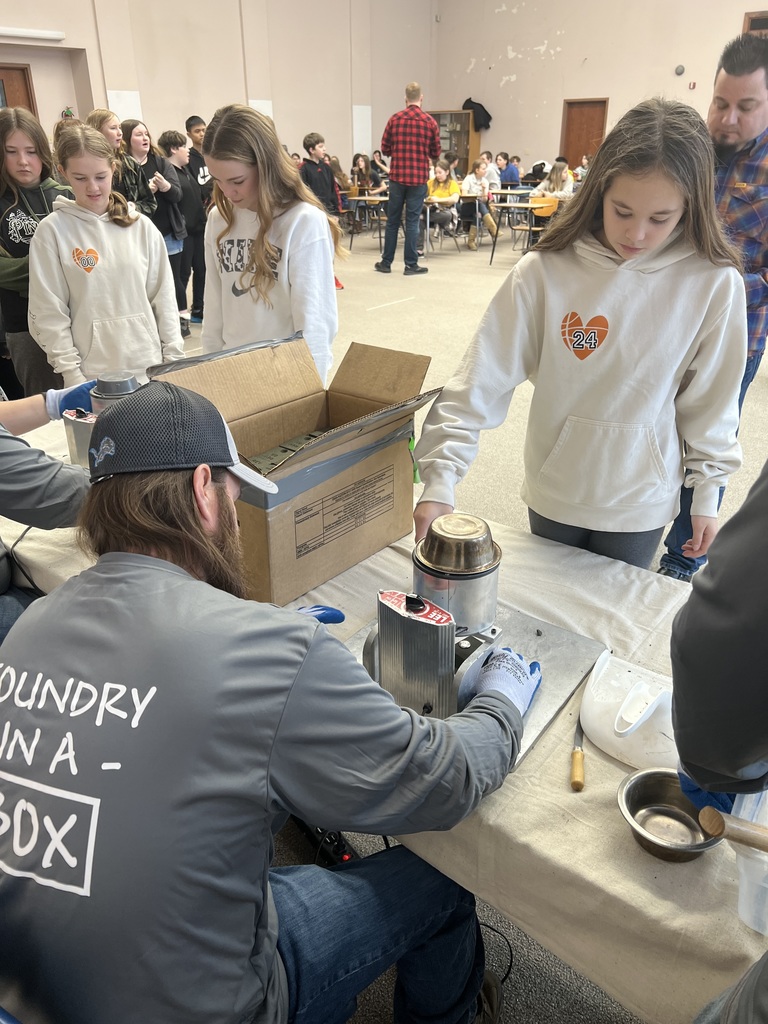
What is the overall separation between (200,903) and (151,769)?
146mm

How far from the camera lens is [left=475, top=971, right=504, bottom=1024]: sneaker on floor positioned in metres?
1.21

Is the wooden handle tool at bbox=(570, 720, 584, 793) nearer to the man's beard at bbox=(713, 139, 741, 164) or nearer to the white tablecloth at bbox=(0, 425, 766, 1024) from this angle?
the white tablecloth at bbox=(0, 425, 766, 1024)

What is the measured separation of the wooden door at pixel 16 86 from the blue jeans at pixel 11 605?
34.2 feet

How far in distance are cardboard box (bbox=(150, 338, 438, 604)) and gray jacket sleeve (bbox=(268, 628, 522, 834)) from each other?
46 centimetres

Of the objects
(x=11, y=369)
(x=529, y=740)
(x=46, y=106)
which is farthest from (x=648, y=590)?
(x=46, y=106)

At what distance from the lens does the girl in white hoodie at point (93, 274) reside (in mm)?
2363

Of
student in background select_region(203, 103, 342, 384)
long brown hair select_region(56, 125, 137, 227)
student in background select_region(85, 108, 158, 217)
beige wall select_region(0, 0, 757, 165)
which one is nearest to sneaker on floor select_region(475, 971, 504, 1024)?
student in background select_region(203, 103, 342, 384)

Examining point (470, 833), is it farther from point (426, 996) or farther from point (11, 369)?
point (11, 369)

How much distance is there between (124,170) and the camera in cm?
440

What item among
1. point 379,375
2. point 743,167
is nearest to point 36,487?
point 379,375

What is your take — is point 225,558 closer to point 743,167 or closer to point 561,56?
point 743,167

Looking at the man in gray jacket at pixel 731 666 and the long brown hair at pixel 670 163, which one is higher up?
the long brown hair at pixel 670 163

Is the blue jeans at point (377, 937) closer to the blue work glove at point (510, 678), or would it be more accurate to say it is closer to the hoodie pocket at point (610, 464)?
the blue work glove at point (510, 678)

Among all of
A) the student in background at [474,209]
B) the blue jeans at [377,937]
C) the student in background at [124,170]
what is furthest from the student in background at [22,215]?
the student in background at [474,209]
